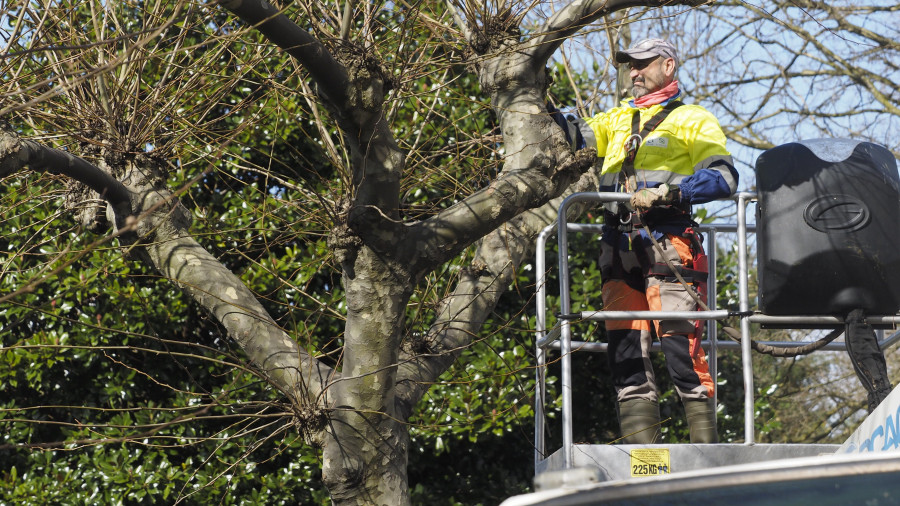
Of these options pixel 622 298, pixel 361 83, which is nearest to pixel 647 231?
pixel 622 298

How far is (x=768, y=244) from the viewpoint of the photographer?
415cm

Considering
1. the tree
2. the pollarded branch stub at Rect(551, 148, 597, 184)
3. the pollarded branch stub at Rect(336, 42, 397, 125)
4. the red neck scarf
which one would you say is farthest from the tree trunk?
the red neck scarf

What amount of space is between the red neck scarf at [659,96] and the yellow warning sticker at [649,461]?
5.65 ft

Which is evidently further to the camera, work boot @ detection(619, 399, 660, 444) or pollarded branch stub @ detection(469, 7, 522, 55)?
pollarded branch stub @ detection(469, 7, 522, 55)

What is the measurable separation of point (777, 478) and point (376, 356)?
237 cm

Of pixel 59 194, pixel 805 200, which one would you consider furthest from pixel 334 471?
pixel 59 194

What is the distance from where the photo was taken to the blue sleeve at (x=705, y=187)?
171 inches

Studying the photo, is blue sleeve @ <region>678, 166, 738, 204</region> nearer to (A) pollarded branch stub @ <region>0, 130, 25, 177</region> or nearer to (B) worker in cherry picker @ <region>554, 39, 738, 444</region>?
(B) worker in cherry picker @ <region>554, 39, 738, 444</region>

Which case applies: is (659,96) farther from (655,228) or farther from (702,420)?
(702,420)

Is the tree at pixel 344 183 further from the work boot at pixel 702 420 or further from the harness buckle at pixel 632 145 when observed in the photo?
the work boot at pixel 702 420

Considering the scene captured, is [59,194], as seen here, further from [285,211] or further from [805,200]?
[805,200]

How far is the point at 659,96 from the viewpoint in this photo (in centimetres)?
483

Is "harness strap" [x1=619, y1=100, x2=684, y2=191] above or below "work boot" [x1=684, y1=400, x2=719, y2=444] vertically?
above

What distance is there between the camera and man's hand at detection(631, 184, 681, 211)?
4262 mm
